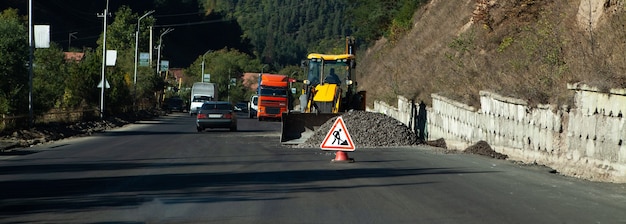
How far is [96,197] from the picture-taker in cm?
1439

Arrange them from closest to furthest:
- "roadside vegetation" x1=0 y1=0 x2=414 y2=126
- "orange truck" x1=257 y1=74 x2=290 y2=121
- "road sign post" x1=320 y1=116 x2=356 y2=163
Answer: "road sign post" x1=320 y1=116 x2=356 y2=163 → "roadside vegetation" x1=0 y1=0 x2=414 y2=126 → "orange truck" x1=257 y1=74 x2=290 y2=121

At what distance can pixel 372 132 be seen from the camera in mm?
31641

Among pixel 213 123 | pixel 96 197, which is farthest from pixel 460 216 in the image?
pixel 213 123

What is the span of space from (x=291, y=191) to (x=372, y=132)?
16406 millimetres

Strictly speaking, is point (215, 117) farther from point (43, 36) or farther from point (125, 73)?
point (125, 73)

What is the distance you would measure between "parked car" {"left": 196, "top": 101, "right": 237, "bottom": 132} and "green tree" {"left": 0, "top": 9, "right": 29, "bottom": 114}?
8.22m

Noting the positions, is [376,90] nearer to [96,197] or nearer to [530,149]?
[530,149]

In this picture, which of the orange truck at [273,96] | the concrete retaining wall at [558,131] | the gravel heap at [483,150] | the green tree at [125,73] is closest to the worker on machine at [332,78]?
the concrete retaining wall at [558,131]

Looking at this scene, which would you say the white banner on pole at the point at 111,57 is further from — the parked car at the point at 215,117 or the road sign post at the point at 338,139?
the road sign post at the point at 338,139

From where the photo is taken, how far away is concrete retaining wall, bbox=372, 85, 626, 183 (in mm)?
17688

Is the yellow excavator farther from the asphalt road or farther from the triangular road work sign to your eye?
the triangular road work sign

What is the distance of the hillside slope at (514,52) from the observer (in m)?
23.2

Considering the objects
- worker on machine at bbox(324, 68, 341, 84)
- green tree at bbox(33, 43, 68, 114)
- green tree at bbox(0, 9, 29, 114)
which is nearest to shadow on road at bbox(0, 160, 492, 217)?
worker on machine at bbox(324, 68, 341, 84)

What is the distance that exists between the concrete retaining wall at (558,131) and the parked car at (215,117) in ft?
51.0
